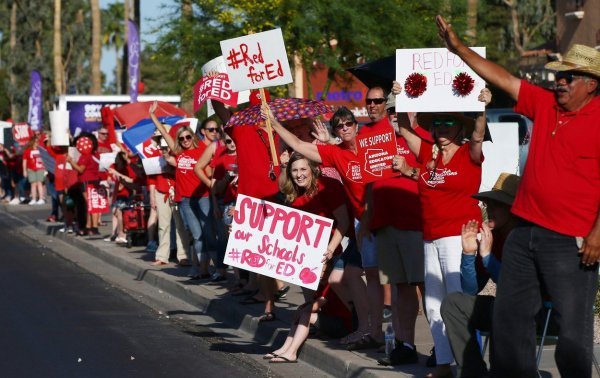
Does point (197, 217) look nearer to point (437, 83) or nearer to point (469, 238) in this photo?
point (437, 83)

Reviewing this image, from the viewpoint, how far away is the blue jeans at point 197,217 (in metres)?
14.6

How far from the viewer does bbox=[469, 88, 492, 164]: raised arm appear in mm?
7551

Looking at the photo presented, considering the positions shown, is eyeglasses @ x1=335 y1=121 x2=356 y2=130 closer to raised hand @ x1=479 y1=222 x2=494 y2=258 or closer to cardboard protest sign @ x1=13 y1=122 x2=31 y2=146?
raised hand @ x1=479 y1=222 x2=494 y2=258

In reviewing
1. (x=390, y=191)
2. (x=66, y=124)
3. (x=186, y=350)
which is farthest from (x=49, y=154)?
(x=390, y=191)

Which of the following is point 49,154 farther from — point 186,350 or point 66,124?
point 186,350

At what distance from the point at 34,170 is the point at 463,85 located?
1042 inches

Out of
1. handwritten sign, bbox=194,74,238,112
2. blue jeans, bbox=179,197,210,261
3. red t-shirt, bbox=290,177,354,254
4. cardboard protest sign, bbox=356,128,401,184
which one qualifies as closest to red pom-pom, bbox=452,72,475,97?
cardboard protest sign, bbox=356,128,401,184

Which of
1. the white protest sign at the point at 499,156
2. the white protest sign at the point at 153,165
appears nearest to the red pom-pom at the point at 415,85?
the white protest sign at the point at 499,156

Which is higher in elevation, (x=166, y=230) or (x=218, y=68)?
(x=218, y=68)

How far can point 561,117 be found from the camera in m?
6.48

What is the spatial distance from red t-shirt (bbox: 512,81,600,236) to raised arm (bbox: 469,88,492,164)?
1.05 metres

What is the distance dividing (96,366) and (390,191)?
107 inches

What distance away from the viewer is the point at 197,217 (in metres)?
14.8

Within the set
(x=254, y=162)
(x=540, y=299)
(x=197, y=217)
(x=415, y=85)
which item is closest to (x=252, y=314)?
(x=254, y=162)
